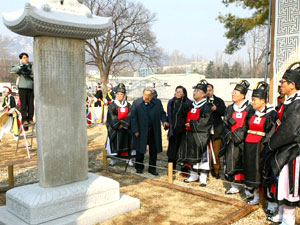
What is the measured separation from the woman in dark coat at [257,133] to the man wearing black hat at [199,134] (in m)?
1.06

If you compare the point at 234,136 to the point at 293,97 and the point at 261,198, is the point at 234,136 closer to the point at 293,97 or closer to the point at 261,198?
the point at 261,198

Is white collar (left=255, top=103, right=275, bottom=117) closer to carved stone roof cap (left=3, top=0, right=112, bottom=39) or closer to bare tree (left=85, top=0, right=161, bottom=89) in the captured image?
carved stone roof cap (left=3, top=0, right=112, bottom=39)

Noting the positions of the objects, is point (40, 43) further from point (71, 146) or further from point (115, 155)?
point (115, 155)

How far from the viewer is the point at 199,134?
555 centimetres

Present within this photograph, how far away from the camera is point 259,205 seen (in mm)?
4484

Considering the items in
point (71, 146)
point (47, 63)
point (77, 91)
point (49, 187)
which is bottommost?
point (49, 187)

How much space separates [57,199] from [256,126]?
117 inches

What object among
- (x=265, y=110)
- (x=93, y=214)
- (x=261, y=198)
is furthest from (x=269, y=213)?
(x=93, y=214)

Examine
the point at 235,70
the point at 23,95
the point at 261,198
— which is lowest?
the point at 261,198

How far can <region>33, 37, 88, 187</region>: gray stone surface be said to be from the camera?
12.2 feet

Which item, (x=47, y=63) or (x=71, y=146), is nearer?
(x=47, y=63)

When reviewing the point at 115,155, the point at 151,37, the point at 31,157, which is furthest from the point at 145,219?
the point at 151,37

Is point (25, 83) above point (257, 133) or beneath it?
above

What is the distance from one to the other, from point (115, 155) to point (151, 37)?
24754 mm
